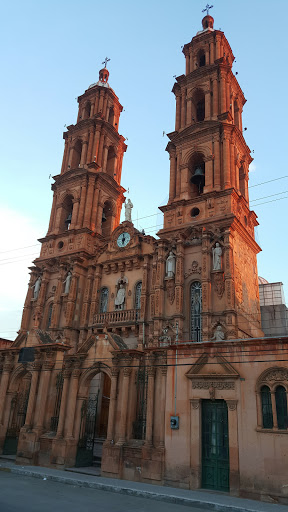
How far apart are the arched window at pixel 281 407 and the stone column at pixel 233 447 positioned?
5.24 ft

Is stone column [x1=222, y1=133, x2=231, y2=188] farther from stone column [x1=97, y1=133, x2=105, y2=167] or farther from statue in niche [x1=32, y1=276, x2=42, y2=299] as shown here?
statue in niche [x1=32, y1=276, x2=42, y2=299]

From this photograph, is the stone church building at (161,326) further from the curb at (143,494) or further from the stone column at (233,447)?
the curb at (143,494)

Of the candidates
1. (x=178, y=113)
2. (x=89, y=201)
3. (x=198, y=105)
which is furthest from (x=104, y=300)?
(x=198, y=105)

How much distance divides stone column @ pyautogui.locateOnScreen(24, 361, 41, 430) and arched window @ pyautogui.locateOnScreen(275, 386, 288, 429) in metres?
13.7

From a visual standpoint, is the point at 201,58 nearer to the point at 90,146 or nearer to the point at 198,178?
the point at 90,146

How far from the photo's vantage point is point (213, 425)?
53.2ft

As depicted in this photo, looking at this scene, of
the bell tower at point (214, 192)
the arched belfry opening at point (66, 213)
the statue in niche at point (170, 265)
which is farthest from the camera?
the arched belfry opening at point (66, 213)

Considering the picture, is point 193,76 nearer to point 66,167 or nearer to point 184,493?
point 66,167

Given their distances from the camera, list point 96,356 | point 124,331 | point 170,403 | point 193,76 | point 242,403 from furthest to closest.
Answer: point 193,76 → point 124,331 → point 96,356 → point 170,403 → point 242,403

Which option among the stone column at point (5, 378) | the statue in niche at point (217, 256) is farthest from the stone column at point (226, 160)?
the stone column at point (5, 378)

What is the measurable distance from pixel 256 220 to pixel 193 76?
1409 centimetres

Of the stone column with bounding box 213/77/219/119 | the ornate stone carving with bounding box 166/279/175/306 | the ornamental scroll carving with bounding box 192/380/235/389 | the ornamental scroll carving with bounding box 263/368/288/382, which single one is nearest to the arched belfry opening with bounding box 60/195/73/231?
the ornate stone carving with bounding box 166/279/175/306

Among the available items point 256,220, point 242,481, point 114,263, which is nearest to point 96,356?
point 242,481

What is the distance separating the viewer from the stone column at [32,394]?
2214 cm
